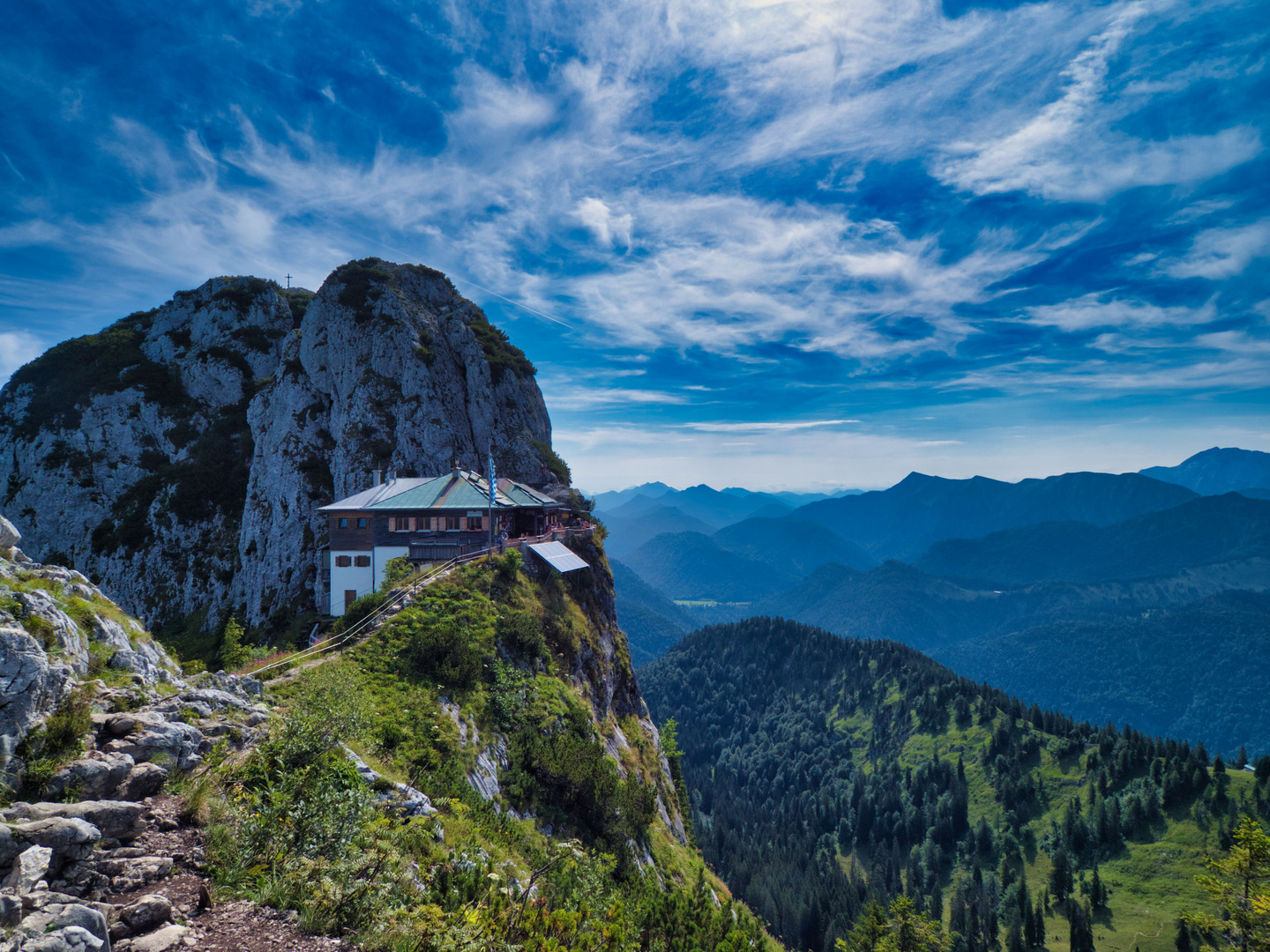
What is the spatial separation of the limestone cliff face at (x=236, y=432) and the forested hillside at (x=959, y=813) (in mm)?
92706

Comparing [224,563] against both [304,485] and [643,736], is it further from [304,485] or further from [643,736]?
[643,736]

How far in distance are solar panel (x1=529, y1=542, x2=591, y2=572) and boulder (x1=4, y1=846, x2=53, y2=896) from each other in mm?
28565

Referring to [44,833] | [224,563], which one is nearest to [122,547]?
[224,563]

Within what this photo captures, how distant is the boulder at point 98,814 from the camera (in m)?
6.51

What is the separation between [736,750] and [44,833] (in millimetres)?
194837

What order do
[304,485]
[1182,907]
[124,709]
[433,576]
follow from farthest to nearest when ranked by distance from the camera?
[1182,907]
[304,485]
[433,576]
[124,709]

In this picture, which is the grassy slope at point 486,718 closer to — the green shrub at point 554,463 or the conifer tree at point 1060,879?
the green shrub at point 554,463

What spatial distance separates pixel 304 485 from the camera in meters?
60.8

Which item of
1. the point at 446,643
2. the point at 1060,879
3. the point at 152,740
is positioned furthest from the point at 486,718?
the point at 1060,879

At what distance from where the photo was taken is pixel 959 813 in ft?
362

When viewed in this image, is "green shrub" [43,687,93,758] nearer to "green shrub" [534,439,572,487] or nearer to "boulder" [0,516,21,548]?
"boulder" [0,516,21,548]

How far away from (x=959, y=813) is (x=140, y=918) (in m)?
144

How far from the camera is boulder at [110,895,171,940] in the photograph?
19.3ft

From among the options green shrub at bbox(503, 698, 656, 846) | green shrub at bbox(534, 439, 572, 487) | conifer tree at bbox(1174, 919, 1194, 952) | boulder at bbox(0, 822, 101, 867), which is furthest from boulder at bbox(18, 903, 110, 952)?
conifer tree at bbox(1174, 919, 1194, 952)
